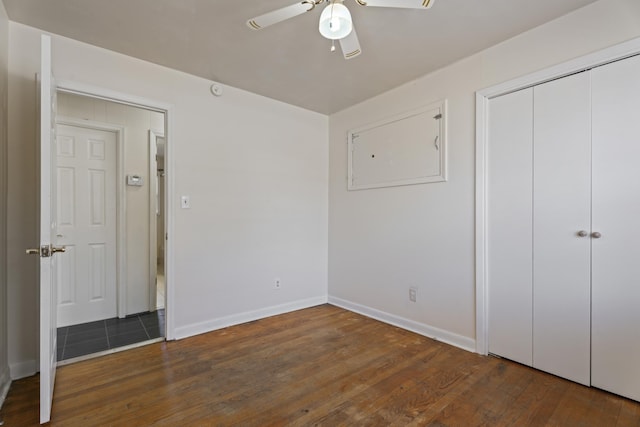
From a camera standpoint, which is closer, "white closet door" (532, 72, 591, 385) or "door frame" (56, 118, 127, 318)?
"white closet door" (532, 72, 591, 385)

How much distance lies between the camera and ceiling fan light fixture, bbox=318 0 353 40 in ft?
4.74

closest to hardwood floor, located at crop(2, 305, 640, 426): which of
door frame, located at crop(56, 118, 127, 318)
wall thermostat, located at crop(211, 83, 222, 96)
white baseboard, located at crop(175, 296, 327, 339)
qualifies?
white baseboard, located at crop(175, 296, 327, 339)

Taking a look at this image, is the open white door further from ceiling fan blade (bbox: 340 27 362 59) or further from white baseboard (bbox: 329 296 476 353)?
white baseboard (bbox: 329 296 476 353)

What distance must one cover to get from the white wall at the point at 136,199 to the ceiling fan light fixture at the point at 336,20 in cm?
Result: 243

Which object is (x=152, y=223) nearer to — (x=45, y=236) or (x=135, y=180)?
(x=135, y=180)

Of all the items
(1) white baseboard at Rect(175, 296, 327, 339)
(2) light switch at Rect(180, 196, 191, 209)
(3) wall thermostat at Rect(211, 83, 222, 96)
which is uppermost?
(3) wall thermostat at Rect(211, 83, 222, 96)

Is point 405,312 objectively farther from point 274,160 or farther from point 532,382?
point 274,160

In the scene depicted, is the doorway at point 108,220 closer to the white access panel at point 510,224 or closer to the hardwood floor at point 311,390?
the hardwood floor at point 311,390

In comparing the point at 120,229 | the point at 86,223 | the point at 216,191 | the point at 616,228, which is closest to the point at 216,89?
the point at 216,191

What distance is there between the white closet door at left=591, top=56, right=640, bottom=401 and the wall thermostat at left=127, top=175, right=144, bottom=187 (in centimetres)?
396

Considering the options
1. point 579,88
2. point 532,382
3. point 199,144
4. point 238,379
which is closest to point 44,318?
point 238,379

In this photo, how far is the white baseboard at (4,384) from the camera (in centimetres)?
176

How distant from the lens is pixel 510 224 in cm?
221

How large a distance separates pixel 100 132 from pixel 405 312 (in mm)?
3584
